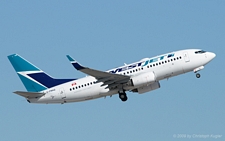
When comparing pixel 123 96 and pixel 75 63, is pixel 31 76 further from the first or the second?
pixel 123 96

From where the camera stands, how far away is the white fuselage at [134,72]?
59.3 m

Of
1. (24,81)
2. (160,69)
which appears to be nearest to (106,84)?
(160,69)

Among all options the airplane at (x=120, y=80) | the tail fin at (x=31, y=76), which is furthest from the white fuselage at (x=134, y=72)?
the tail fin at (x=31, y=76)

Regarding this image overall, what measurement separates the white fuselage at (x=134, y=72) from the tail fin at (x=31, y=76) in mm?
1198

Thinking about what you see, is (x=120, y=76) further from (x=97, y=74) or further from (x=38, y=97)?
(x=38, y=97)

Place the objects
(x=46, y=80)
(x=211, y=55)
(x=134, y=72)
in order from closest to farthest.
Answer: (x=134, y=72)
(x=211, y=55)
(x=46, y=80)

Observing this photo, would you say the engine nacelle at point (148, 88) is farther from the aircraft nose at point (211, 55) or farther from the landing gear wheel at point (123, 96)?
the aircraft nose at point (211, 55)

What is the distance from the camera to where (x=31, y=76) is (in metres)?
65.2

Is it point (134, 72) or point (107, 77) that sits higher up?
point (134, 72)

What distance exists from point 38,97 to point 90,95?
6762mm

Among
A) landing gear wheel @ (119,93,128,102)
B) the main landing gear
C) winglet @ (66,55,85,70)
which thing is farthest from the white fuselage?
winglet @ (66,55,85,70)

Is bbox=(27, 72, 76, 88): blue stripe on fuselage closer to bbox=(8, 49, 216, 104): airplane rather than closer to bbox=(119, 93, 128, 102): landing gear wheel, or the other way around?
bbox=(8, 49, 216, 104): airplane

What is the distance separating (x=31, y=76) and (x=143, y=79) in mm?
15708

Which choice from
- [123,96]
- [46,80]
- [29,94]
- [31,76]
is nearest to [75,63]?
[123,96]
